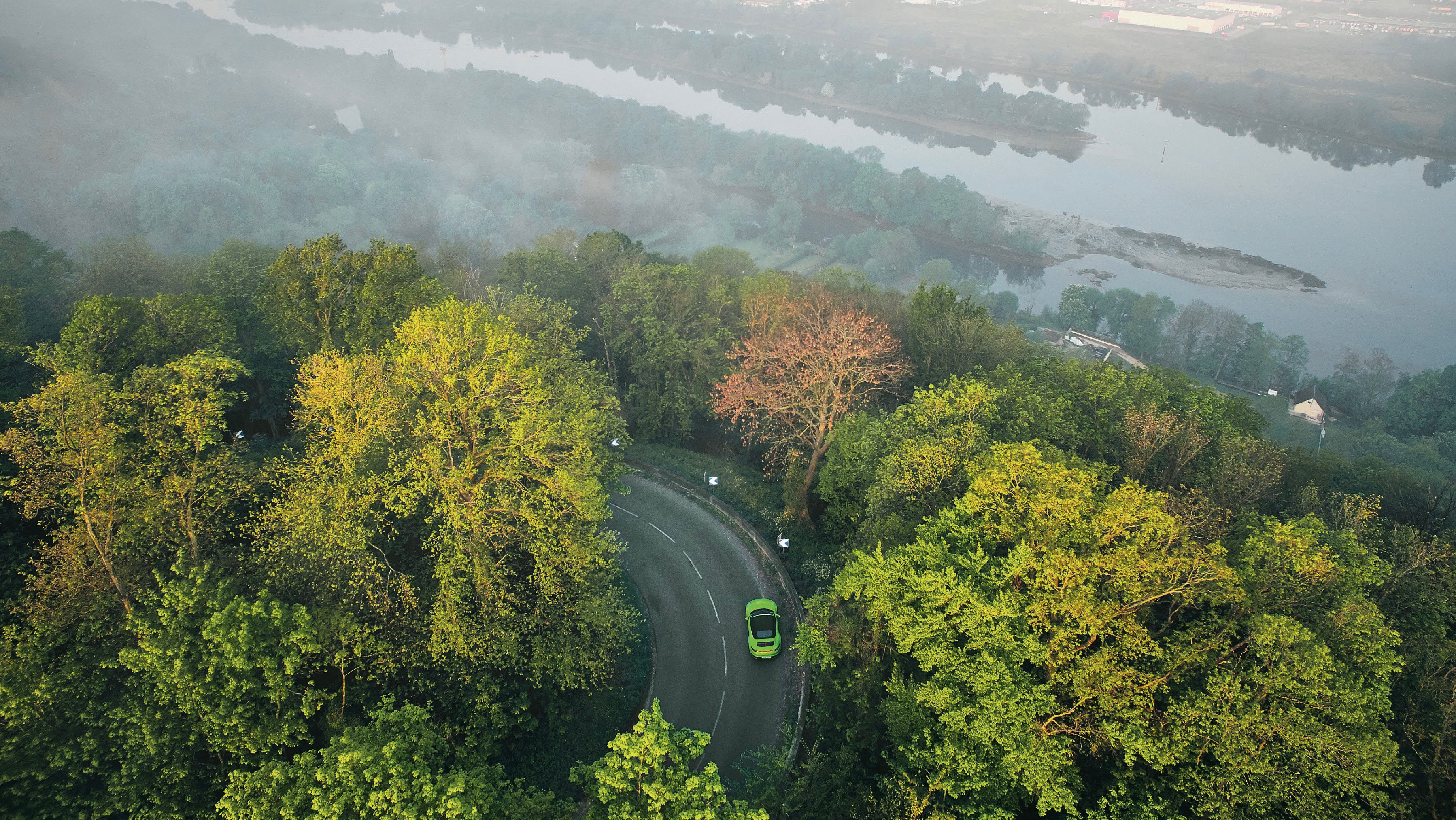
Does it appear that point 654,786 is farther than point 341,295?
No

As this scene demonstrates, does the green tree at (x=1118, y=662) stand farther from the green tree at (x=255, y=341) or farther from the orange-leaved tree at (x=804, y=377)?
the green tree at (x=255, y=341)

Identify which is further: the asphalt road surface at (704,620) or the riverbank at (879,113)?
the riverbank at (879,113)

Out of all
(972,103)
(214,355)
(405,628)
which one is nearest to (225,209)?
(214,355)

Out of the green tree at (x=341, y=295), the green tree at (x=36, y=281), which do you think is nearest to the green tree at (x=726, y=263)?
the green tree at (x=341, y=295)

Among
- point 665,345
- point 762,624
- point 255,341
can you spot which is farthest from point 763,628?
point 255,341

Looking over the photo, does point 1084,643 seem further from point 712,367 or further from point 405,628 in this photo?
point 712,367

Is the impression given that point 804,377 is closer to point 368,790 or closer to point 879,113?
point 368,790
